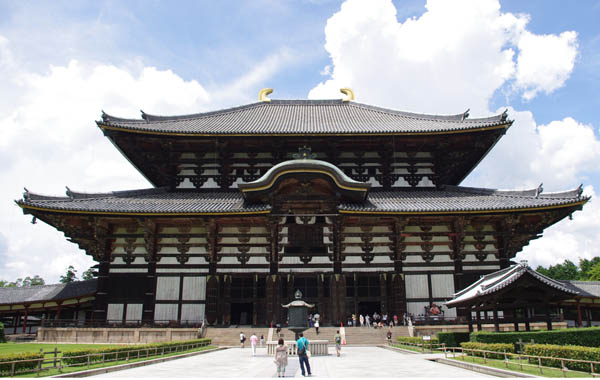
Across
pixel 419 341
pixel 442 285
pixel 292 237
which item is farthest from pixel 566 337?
pixel 292 237

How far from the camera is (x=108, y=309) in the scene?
1080 inches

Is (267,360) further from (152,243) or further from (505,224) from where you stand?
(505,224)

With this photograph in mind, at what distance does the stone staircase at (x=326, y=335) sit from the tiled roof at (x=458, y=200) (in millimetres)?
7113

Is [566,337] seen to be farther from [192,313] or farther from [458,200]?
[192,313]

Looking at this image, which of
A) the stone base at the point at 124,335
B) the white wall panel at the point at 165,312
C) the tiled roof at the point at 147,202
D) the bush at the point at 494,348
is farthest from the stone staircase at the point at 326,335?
the bush at the point at 494,348

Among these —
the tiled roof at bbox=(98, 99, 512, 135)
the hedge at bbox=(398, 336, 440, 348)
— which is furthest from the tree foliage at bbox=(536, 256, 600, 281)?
the hedge at bbox=(398, 336, 440, 348)

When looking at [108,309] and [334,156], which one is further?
[334,156]

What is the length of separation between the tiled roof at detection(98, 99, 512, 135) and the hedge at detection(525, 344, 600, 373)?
18.7 meters

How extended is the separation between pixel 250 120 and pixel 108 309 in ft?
58.6

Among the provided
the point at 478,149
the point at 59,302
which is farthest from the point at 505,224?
the point at 59,302

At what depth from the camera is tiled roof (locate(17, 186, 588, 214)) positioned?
25.9 metres

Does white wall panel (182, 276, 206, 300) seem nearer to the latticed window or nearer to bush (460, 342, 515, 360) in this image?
the latticed window

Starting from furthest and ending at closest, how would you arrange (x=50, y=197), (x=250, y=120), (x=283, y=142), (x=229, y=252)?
(x=250, y=120) → (x=283, y=142) → (x=229, y=252) → (x=50, y=197)

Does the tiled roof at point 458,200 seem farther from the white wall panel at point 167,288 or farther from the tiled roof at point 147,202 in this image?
the white wall panel at point 167,288
